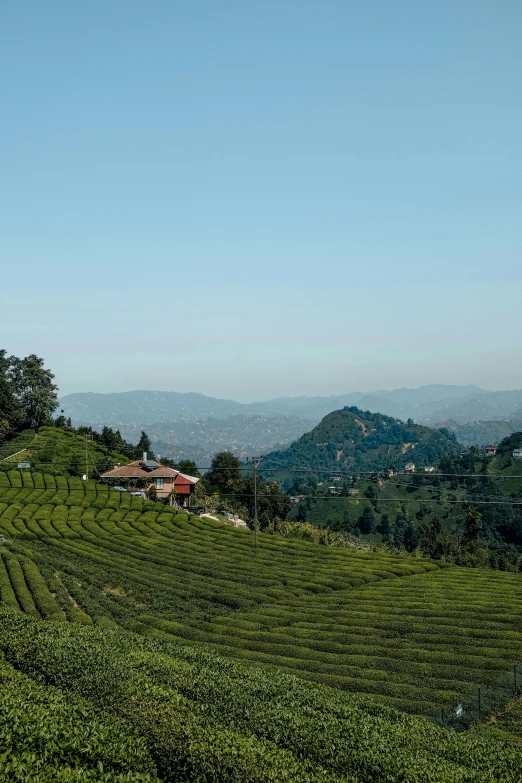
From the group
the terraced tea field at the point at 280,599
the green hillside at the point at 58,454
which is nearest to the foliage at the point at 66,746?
the terraced tea field at the point at 280,599

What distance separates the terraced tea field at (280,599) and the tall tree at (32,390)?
43.1m

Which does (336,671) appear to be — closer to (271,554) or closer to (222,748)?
(222,748)

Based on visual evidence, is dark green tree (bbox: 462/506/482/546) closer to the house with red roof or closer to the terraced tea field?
the house with red roof

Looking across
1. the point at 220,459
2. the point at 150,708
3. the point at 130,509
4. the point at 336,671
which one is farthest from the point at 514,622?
the point at 220,459

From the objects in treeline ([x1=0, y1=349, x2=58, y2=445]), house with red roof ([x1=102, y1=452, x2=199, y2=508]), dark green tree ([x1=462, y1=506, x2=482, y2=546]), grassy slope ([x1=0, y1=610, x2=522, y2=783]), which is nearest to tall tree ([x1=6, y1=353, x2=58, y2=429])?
treeline ([x1=0, y1=349, x2=58, y2=445])

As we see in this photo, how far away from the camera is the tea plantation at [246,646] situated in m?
18.6

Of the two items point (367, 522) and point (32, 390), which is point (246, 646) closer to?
point (32, 390)

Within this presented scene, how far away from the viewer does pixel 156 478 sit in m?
90.9

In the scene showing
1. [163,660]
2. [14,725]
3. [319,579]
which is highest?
[14,725]

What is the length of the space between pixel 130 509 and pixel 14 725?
190 ft

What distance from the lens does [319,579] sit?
173 ft

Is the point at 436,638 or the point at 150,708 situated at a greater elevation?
the point at 150,708

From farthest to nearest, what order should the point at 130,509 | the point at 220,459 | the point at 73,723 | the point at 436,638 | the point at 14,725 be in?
1. the point at 220,459
2. the point at 130,509
3. the point at 436,638
4. the point at 73,723
5. the point at 14,725

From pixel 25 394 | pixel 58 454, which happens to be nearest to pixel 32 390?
Result: pixel 25 394
